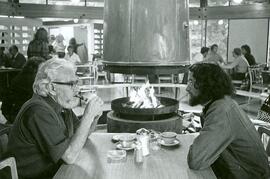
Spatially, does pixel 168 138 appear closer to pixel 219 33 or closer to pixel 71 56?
pixel 71 56

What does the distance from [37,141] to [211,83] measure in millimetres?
1237

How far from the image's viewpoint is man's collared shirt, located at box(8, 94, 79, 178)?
1998mm

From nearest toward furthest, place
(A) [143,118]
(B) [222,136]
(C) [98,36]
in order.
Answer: (B) [222,136], (A) [143,118], (C) [98,36]

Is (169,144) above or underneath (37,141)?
underneath

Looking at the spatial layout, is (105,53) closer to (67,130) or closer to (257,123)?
(67,130)

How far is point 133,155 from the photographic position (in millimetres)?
2246

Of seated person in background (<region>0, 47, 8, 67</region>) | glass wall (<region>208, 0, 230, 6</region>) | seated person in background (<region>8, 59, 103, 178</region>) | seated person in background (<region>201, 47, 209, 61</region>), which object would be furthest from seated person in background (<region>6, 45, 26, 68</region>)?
seated person in background (<region>8, 59, 103, 178</region>)

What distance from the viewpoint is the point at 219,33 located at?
11.5 meters

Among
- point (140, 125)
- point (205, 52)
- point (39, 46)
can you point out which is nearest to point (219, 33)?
point (205, 52)

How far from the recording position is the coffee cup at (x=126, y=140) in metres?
2.40

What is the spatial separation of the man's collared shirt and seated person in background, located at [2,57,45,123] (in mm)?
2018

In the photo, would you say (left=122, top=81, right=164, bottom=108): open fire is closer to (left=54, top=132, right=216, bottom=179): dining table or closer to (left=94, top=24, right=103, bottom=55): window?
(left=54, top=132, right=216, bottom=179): dining table

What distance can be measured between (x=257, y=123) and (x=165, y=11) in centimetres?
174

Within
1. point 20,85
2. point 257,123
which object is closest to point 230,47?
point 257,123
